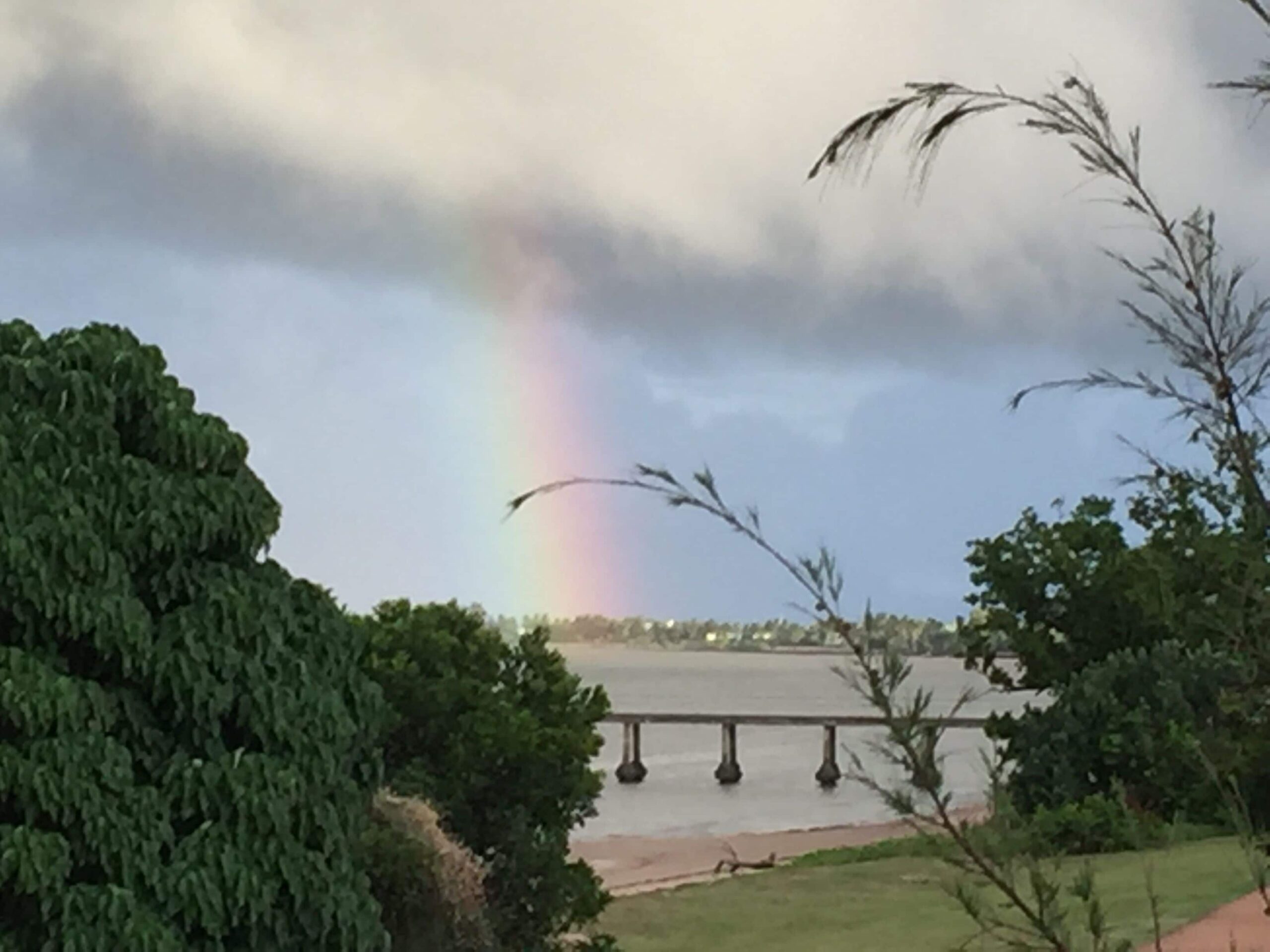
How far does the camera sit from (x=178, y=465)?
10648mm

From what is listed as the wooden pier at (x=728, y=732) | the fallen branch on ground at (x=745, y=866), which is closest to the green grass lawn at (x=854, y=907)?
the fallen branch on ground at (x=745, y=866)

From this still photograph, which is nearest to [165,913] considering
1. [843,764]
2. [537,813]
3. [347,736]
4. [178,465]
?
[347,736]

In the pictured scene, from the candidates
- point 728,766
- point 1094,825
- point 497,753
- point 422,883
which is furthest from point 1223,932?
point 728,766

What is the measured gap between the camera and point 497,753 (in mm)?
14117

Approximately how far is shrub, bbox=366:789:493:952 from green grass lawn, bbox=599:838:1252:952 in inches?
137

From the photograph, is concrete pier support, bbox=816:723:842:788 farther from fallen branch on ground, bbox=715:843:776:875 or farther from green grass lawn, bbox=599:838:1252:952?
green grass lawn, bbox=599:838:1252:952

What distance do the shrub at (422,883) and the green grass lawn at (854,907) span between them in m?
3.47

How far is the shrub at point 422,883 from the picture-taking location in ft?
41.9

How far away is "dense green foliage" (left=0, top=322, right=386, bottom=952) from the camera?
360 inches

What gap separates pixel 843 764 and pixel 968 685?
1.14ft

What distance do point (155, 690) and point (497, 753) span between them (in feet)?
15.4

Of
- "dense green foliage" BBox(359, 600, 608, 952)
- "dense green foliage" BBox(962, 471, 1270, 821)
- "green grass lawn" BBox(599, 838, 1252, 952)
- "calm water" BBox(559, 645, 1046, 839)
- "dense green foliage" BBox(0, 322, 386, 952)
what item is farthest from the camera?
"calm water" BBox(559, 645, 1046, 839)

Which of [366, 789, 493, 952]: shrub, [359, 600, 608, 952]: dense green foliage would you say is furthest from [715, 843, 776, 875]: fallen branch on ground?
[366, 789, 493, 952]: shrub

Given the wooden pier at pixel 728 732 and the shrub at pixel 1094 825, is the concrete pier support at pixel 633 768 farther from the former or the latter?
the shrub at pixel 1094 825
